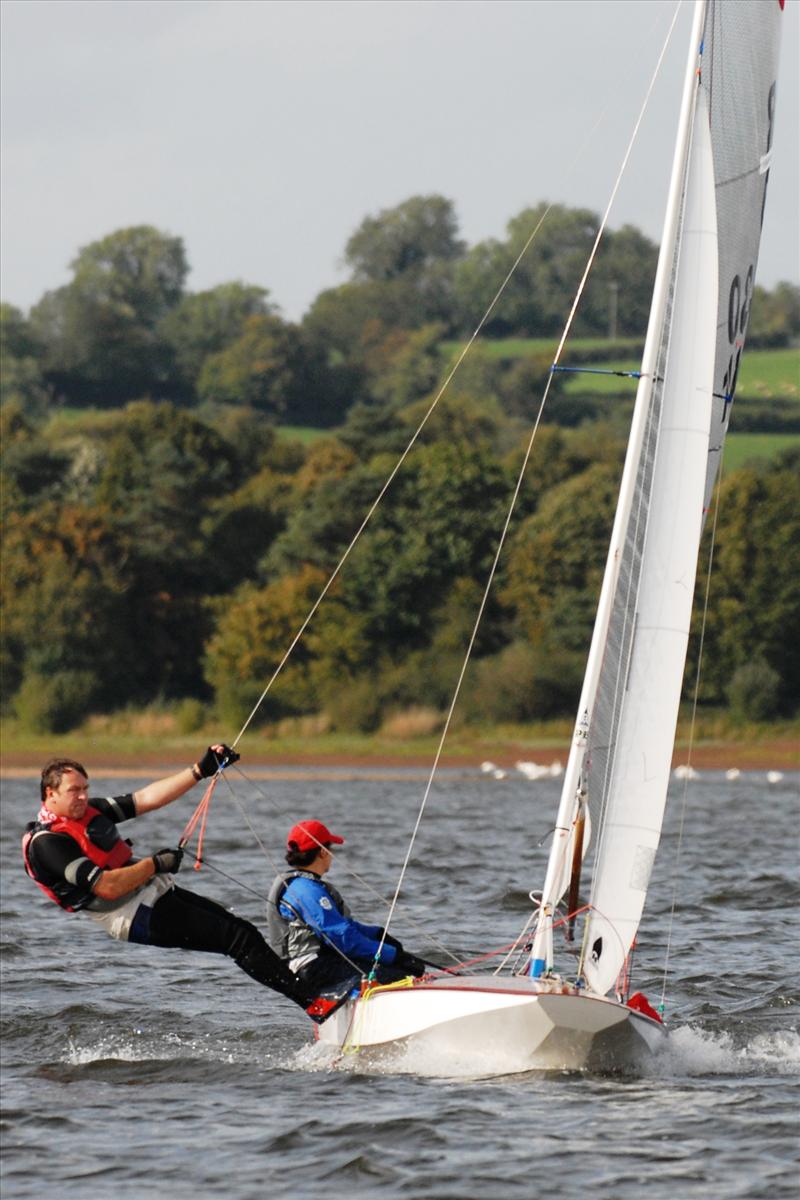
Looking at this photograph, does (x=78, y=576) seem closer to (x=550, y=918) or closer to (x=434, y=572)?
(x=434, y=572)

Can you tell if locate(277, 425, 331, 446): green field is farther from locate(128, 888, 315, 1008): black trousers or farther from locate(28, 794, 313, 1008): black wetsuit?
locate(128, 888, 315, 1008): black trousers

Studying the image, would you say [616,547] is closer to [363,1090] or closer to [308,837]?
[308,837]

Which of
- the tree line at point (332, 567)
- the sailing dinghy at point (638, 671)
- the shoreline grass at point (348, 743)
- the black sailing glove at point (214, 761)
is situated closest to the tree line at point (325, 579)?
the tree line at point (332, 567)

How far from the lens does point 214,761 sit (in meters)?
10.8

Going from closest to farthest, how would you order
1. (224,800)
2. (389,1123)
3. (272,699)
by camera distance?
(389,1123) < (224,800) < (272,699)

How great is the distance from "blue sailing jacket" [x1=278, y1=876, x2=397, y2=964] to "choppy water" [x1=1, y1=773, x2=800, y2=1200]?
0.69 metres

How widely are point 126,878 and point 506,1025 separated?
7.15 feet

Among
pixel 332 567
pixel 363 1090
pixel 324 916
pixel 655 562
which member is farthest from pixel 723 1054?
pixel 332 567

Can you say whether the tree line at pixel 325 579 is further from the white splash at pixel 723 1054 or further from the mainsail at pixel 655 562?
the mainsail at pixel 655 562

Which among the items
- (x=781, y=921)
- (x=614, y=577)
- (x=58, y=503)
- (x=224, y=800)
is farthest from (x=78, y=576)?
(x=614, y=577)

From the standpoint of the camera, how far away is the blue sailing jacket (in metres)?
11.3

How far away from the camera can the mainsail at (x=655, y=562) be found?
11109 millimetres

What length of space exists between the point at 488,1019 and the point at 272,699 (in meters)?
43.1

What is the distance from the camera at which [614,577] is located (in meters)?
11.1
